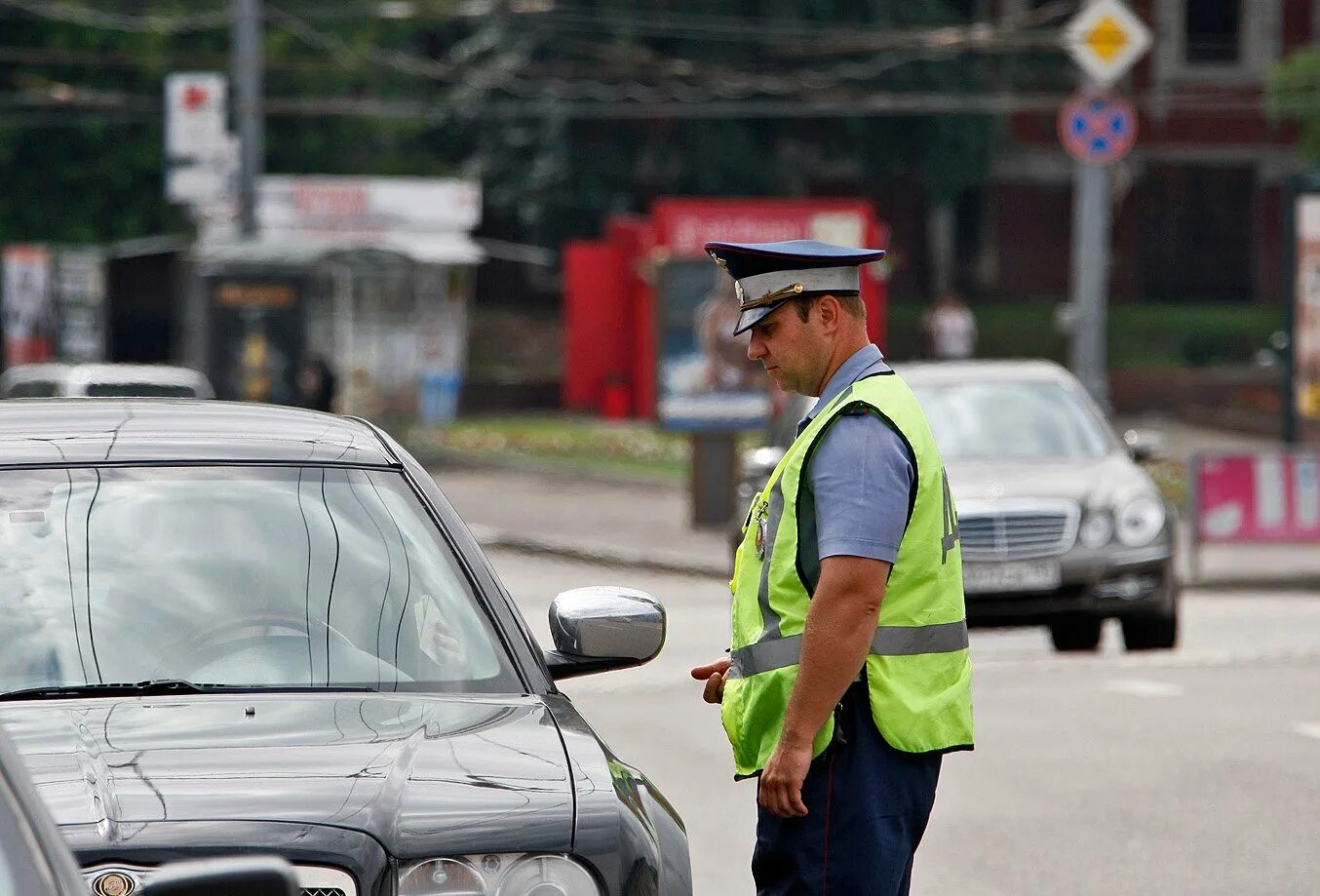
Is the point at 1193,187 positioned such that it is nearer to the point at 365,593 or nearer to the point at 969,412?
the point at 969,412

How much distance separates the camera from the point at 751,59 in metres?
39.6

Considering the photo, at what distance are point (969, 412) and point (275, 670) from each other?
31.2ft

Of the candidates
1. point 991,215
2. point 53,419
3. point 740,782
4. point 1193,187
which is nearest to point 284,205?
point 991,215

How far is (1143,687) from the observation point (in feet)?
36.5

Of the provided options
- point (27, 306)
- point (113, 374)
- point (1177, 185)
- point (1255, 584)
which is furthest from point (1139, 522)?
point (1177, 185)

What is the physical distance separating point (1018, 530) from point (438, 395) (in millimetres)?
19981

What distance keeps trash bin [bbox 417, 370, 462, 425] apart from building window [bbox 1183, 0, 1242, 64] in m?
20.4

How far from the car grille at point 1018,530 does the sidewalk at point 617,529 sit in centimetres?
594

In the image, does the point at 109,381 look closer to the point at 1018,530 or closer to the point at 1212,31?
the point at 1018,530

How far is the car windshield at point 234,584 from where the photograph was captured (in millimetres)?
4488

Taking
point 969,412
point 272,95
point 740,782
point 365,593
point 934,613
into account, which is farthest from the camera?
point 272,95

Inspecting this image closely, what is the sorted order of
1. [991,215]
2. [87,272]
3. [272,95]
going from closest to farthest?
[87,272] < [272,95] < [991,215]

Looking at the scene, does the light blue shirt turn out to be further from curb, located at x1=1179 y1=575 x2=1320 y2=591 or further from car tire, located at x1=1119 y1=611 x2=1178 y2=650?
curb, located at x1=1179 y1=575 x2=1320 y2=591

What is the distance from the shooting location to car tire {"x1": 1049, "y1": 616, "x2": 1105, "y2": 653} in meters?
13.2
